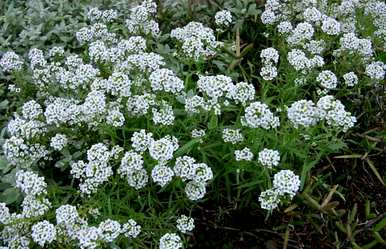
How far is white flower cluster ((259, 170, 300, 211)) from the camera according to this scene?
10.2 feet

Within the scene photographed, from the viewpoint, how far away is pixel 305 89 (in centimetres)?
433

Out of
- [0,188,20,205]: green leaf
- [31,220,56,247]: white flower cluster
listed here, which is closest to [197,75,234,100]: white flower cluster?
[31,220,56,247]: white flower cluster

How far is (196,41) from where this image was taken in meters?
3.71

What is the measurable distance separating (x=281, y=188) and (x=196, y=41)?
1.10m

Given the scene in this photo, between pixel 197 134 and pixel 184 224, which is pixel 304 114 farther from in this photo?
pixel 184 224

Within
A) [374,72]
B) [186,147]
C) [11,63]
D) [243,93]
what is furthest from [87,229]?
[374,72]

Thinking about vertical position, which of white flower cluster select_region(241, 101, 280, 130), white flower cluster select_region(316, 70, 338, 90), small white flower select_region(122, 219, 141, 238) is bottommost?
small white flower select_region(122, 219, 141, 238)

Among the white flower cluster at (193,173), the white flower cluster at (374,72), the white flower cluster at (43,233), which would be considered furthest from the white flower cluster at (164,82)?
the white flower cluster at (374,72)

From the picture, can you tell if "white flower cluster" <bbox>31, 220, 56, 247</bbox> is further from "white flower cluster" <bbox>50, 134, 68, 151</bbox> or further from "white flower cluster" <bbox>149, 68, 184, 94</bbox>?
"white flower cluster" <bbox>149, 68, 184, 94</bbox>

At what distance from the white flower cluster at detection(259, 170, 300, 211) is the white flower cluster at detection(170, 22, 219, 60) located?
0.98m

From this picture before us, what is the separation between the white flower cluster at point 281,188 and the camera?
3.11m

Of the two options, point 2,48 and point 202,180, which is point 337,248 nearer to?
point 202,180

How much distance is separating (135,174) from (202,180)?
36cm

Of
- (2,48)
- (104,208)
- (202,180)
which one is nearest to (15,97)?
(2,48)
